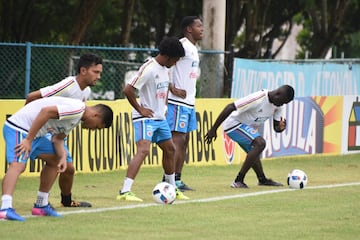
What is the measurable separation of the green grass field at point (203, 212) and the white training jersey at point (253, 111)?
0.84 meters

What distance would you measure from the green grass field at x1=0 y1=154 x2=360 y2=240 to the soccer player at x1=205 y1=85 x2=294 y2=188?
0.89 ft

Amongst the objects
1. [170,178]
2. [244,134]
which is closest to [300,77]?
[244,134]

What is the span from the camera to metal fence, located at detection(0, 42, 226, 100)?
17.5m

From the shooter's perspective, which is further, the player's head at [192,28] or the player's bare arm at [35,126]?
the player's head at [192,28]

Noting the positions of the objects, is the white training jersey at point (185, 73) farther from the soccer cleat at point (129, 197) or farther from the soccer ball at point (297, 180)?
the soccer cleat at point (129, 197)

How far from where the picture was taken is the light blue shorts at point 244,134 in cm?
1512

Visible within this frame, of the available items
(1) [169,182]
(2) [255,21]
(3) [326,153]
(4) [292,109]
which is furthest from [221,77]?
(2) [255,21]

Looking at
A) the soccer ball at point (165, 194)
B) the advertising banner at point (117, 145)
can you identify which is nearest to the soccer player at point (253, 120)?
the advertising banner at point (117, 145)

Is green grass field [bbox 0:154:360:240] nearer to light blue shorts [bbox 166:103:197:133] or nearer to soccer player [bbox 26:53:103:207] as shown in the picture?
light blue shorts [bbox 166:103:197:133]

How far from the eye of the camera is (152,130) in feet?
42.4

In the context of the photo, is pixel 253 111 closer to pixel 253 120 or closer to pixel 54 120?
pixel 253 120

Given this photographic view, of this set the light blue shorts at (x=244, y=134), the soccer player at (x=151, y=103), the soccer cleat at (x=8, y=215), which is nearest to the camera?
the soccer cleat at (x=8, y=215)

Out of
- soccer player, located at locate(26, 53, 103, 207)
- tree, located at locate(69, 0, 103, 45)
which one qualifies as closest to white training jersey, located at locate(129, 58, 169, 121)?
soccer player, located at locate(26, 53, 103, 207)

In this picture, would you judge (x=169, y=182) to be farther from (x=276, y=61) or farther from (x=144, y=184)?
(x=276, y=61)
